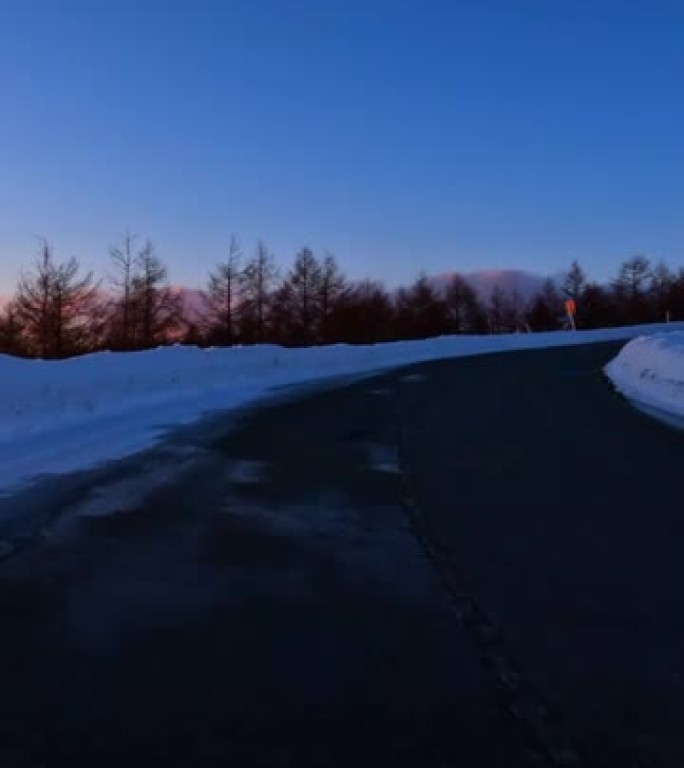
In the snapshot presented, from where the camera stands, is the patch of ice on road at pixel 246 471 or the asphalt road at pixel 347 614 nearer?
the asphalt road at pixel 347 614

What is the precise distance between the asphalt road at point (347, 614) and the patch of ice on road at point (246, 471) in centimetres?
4

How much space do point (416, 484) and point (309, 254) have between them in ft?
237

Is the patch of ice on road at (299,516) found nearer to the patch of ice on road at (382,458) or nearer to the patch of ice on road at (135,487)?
the patch of ice on road at (135,487)

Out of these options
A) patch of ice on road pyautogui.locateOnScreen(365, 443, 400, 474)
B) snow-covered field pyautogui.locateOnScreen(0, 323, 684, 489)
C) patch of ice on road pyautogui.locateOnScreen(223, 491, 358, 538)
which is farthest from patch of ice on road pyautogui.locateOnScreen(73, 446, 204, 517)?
patch of ice on road pyautogui.locateOnScreen(365, 443, 400, 474)

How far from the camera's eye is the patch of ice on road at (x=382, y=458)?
11172mm

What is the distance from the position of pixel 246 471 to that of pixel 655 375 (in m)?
13.3

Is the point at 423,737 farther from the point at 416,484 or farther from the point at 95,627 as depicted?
the point at 416,484

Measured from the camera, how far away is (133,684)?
14.7ft

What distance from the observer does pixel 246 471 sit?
35.8ft

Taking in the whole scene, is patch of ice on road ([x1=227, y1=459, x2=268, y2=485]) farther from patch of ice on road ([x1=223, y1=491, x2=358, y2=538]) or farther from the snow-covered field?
the snow-covered field

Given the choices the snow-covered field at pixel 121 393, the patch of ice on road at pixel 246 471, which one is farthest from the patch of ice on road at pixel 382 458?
the snow-covered field at pixel 121 393

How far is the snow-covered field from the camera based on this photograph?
40.7 feet

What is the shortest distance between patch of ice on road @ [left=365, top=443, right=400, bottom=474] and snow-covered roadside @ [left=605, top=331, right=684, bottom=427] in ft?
16.3

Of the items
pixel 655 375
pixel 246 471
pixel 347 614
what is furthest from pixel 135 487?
pixel 655 375
